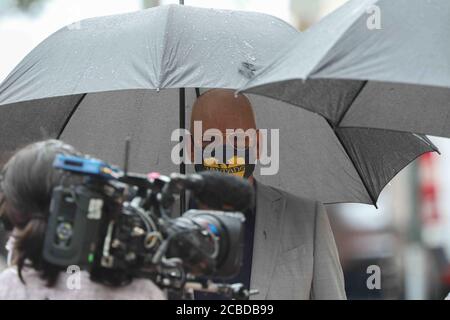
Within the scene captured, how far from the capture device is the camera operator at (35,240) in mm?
2945

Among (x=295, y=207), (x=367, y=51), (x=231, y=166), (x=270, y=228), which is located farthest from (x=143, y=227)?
(x=295, y=207)

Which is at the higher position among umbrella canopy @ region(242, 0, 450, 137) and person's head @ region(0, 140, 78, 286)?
umbrella canopy @ region(242, 0, 450, 137)

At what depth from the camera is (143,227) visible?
2.88 m

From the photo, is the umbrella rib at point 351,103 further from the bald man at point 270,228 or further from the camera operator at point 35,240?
the camera operator at point 35,240

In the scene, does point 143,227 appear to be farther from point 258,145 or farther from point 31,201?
point 258,145

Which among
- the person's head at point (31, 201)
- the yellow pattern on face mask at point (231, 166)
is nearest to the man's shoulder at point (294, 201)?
the yellow pattern on face mask at point (231, 166)

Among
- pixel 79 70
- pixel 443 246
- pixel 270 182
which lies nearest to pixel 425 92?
pixel 270 182

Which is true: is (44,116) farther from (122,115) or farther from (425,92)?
(425,92)

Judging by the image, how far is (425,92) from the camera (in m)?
→ 4.50

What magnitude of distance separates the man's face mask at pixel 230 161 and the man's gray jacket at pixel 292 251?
0.21 m

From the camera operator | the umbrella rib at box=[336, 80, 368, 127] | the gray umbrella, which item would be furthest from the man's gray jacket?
the camera operator

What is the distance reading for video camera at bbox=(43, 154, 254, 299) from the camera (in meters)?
2.78

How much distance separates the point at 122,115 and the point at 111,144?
15 cm

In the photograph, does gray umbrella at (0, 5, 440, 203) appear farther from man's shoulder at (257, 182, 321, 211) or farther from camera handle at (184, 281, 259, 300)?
camera handle at (184, 281, 259, 300)
